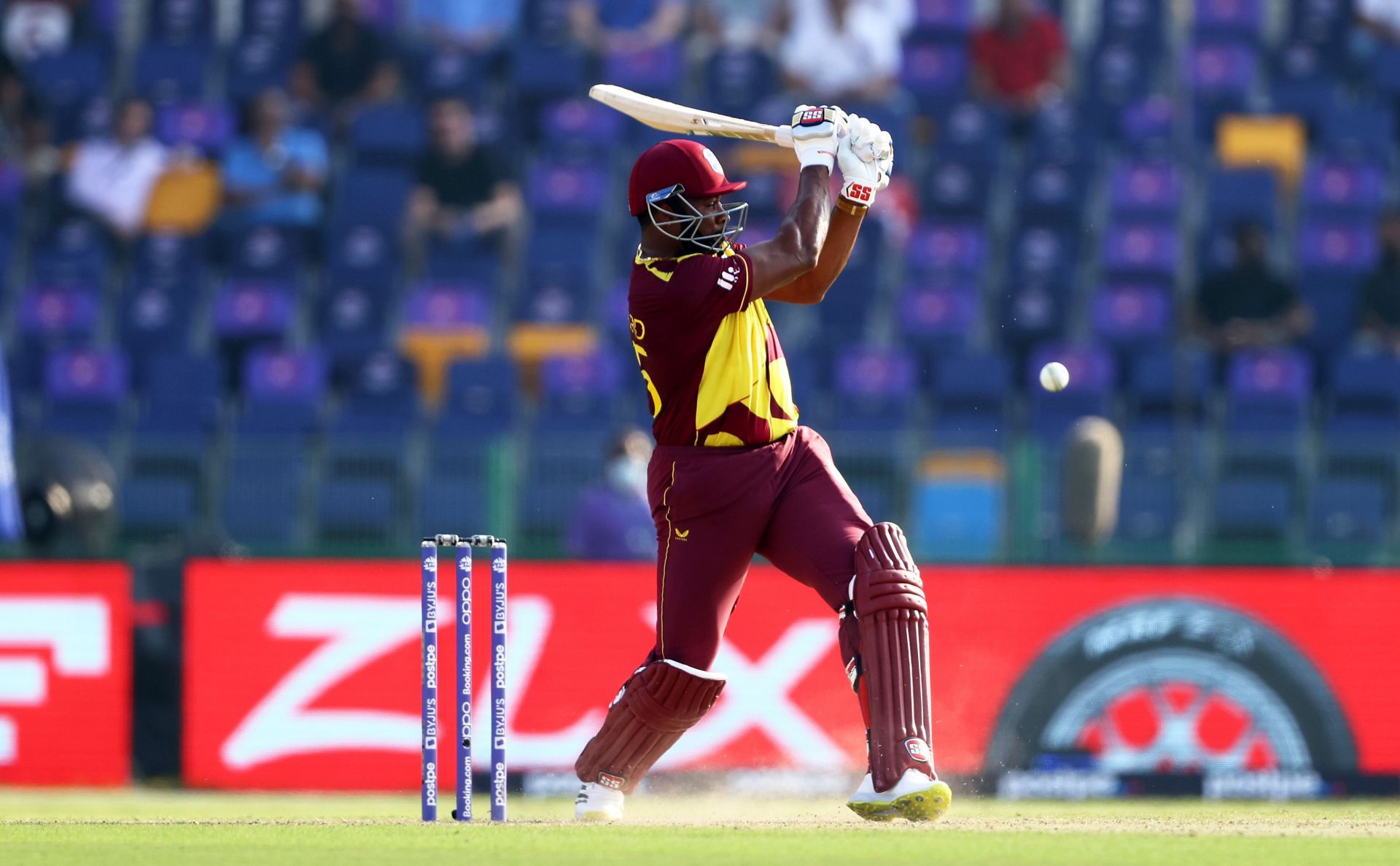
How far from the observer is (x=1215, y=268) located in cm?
1456

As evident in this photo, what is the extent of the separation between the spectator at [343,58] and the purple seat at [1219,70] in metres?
6.42

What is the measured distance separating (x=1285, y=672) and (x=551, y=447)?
4330mm

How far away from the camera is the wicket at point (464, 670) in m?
7.24

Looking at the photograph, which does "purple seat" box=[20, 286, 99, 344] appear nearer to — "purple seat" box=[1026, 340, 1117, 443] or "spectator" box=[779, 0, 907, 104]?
"spectator" box=[779, 0, 907, 104]

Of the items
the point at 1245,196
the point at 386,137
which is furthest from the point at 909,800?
the point at 386,137

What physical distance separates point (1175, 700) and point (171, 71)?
33.7 ft

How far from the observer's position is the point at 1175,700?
424 inches

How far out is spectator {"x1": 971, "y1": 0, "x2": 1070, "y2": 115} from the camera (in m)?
16.1

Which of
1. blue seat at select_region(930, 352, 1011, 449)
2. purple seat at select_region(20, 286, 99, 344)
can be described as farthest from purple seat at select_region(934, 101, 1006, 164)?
purple seat at select_region(20, 286, 99, 344)

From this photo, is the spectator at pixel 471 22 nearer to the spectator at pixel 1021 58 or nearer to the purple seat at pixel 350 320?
the purple seat at pixel 350 320

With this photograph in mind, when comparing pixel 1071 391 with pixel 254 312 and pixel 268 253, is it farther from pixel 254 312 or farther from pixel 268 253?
pixel 268 253

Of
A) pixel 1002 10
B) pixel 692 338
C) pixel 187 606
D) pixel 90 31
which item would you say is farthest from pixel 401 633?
pixel 90 31

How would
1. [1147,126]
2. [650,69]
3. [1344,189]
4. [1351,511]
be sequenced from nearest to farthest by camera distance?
[1351,511]
[1344,189]
[1147,126]
[650,69]

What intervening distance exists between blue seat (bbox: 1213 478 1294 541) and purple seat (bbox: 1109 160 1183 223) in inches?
136
